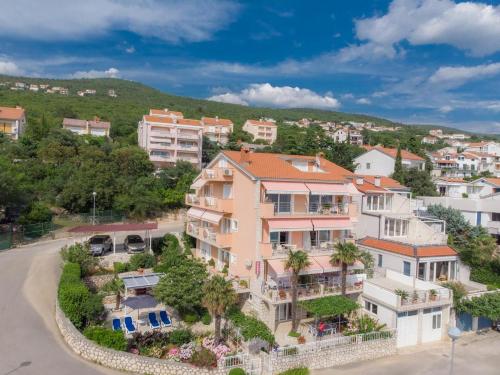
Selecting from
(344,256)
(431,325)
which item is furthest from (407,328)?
(344,256)

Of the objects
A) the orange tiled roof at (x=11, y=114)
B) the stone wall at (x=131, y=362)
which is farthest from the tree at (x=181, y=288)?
the orange tiled roof at (x=11, y=114)

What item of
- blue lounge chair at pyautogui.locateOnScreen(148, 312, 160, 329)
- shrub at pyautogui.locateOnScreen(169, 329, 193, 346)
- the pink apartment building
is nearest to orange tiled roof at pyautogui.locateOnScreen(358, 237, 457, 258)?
the pink apartment building

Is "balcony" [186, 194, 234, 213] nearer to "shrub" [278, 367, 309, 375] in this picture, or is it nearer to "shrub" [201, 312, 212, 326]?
"shrub" [201, 312, 212, 326]

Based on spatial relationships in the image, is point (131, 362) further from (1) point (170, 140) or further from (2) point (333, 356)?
(1) point (170, 140)

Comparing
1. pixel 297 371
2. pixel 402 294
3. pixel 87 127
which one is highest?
pixel 87 127

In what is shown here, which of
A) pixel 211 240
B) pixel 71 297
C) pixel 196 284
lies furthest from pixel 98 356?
pixel 211 240

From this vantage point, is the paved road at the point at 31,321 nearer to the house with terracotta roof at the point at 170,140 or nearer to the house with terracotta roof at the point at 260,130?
the house with terracotta roof at the point at 170,140

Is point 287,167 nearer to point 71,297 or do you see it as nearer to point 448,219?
point 71,297
